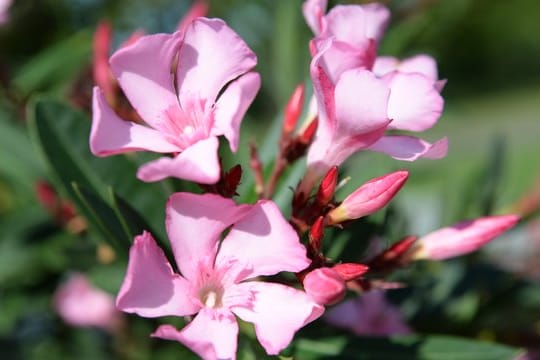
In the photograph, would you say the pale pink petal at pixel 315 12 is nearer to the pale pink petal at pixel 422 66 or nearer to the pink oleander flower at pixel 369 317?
the pale pink petal at pixel 422 66

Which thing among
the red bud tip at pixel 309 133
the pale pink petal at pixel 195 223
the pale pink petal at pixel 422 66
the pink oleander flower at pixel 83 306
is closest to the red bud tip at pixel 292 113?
the red bud tip at pixel 309 133

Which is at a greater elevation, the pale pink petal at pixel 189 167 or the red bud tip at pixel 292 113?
the pale pink petal at pixel 189 167

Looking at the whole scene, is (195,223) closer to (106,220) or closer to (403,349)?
(106,220)

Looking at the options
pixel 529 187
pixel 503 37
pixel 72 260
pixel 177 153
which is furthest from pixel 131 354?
pixel 503 37

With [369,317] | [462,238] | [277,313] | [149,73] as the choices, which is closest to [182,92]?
[149,73]

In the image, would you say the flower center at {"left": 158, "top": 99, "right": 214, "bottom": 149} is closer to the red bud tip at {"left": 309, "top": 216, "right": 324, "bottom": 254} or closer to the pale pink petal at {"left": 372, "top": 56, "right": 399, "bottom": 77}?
the red bud tip at {"left": 309, "top": 216, "right": 324, "bottom": 254}

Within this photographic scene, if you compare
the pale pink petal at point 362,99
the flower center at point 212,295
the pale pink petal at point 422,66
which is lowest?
the flower center at point 212,295

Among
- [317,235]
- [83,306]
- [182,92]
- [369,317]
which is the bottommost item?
[83,306]
